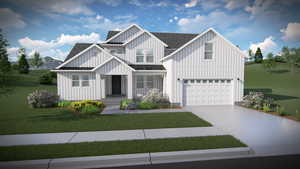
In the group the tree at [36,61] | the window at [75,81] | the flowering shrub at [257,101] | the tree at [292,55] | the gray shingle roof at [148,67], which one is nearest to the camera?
the flowering shrub at [257,101]

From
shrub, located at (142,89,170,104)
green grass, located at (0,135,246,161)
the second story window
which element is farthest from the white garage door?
green grass, located at (0,135,246,161)

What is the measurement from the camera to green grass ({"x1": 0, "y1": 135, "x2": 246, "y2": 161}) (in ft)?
14.8

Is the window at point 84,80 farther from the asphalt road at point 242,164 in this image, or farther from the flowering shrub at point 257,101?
the flowering shrub at point 257,101

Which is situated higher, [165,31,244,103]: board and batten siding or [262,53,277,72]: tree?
[262,53,277,72]: tree

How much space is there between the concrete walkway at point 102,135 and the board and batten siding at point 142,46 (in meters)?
10.1

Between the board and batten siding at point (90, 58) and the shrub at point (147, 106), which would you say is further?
the board and batten siding at point (90, 58)

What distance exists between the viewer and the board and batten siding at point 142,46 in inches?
606

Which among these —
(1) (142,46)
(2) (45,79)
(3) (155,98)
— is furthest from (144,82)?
(2) (45,79)

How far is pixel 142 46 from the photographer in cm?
1553

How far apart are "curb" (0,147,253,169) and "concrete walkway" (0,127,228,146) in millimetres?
1348

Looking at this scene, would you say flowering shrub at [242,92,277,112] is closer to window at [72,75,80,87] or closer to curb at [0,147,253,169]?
curb at [0,147,253,169]

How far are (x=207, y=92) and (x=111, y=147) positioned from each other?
10221mm

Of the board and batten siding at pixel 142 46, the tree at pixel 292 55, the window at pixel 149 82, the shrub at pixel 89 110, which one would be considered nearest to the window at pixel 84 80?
the board and batten siding at pixel 142 46

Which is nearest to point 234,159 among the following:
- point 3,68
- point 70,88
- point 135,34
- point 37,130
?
point 37,130
